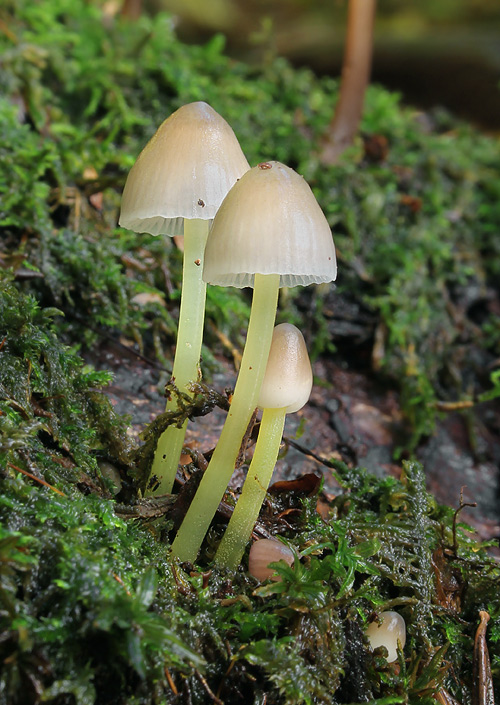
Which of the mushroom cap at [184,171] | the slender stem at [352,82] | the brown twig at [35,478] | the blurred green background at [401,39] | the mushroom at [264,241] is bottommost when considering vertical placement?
the brown twig at [35,478]

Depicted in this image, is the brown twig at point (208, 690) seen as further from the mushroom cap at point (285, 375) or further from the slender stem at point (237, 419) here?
the mushroom cap at point (285, 375)

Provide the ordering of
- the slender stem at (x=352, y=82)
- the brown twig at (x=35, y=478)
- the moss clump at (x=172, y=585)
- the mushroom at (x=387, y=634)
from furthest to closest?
the slender stem at (x=352, y=82), the mushroom at (x=387, y=634), the brown twig at (x=35, y=478), the moss clump at (x=172, y=585)

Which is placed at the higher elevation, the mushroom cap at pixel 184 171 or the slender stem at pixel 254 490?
the mushroom cap at pixel 184 171

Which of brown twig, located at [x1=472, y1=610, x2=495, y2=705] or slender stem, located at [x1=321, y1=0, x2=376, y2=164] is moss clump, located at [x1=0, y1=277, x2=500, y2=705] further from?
slender stem, located at [x1=321, y1=0, x2=376, y2=164]

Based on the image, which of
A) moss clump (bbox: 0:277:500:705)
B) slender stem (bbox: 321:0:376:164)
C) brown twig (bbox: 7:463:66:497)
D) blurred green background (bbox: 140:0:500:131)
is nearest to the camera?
moss clump (bbox: 0:277:500:705)

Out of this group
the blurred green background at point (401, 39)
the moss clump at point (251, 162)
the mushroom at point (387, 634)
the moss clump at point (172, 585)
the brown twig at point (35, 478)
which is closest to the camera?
the moss clump at point (172, 585)

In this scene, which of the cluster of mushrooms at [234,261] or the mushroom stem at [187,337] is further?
the mushroom stem at [187,337]

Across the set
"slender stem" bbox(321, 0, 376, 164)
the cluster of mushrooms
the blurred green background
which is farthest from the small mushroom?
the blurred green background

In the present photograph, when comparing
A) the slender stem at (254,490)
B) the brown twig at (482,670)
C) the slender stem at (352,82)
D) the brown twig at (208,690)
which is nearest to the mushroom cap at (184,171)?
the slender stem at (254,490)
